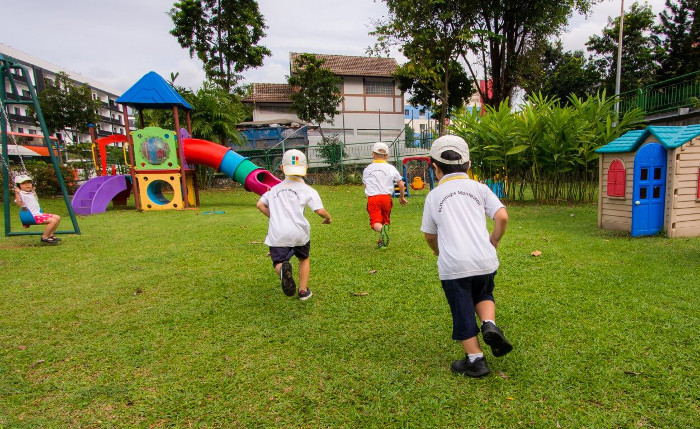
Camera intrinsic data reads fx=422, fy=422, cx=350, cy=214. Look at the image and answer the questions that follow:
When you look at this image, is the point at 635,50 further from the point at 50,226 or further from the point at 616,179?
the point at 50,226

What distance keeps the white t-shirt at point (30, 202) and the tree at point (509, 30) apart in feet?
65.7

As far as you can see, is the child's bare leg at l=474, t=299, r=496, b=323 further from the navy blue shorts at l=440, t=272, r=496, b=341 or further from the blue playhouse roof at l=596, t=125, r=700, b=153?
the blue playhouse roof at l=596, t=125, r=700, b=153

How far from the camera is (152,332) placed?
3562mm

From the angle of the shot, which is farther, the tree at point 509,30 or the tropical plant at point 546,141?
the tree at point 509,30

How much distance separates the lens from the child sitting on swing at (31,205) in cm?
710

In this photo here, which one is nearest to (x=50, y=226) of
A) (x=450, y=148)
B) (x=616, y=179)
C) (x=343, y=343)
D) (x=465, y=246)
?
(x=343, y=343)

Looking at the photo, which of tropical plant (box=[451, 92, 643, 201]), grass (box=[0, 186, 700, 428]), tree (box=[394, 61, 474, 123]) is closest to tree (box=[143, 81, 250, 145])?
tropical plant (box=[451, 92, 643, 201])

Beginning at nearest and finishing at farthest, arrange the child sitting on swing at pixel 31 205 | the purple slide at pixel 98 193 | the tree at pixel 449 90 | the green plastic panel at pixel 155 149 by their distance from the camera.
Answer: the child sitting on swing at pixel 31 205 < the purple slide at pixel 98 193 < the green plastic panel at pixel 155 149 < the tree at pixel 449 90

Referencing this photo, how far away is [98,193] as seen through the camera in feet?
40.7

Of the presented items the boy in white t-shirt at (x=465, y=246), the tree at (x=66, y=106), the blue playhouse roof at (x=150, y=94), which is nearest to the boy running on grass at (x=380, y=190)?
the boy in white t-shirt at (x=465, y=246)

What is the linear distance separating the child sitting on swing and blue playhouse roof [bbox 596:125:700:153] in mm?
9865

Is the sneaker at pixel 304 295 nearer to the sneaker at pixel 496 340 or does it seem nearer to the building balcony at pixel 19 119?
the sneaker at pixel 496 340

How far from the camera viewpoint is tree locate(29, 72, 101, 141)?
2405 cm

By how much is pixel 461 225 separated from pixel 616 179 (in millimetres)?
6051
